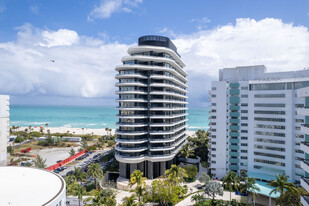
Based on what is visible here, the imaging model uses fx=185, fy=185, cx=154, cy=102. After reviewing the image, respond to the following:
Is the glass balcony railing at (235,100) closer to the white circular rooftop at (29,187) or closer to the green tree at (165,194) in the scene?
the green tree at (165,194)

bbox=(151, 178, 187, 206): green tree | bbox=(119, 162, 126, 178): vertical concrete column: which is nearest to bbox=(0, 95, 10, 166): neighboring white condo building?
bbox=(119, 162, 126, 178): vertical concrete column

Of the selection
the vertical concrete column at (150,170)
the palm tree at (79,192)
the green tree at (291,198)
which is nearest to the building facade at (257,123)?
the green tree at (291,198)

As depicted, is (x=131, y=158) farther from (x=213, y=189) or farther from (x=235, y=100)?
(x=235, y=100)

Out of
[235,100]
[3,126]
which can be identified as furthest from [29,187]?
[235,100]

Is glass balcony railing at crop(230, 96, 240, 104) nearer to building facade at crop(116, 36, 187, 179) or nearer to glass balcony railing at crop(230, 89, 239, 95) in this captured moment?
glass balcony railing at crop(230, 89, 239, 95)

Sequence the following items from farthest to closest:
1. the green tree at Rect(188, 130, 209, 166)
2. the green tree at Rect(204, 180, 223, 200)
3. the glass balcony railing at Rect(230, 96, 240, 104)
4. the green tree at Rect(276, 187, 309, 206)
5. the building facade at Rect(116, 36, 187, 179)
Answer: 1. the green tree at Rect(188, 130, 209, 166)
2. the glass balcony railing at Rect(230, 96, 240, 104)
3. the building facade at Rect(116, 36, 187, 179)
4. the green tree at Rect(204, 180, 223, 200)
5. the green tree at Rect(276, 187, 309, 206)

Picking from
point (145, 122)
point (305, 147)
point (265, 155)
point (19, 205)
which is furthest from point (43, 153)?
point (305, 147)
